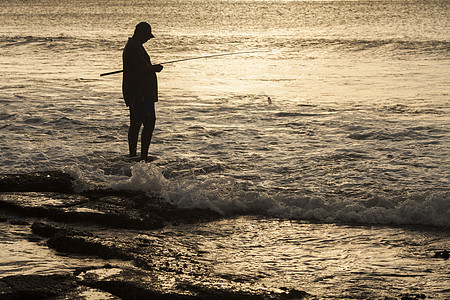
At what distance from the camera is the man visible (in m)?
8.17

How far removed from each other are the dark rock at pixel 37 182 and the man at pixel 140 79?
125 cm

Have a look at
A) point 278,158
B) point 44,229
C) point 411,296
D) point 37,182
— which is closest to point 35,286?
point 44,229

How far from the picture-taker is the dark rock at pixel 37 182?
733 centimetres

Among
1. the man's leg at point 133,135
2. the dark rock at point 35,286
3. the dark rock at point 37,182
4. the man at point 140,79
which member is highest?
the man at point 140,79

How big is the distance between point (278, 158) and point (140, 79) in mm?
2094

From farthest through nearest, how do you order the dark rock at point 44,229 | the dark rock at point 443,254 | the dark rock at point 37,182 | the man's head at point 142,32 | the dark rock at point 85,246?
the man's head at point 142,32 → the dark rock at point 37,182 → the dark rock at point 44,229 → the dark rock at point 443,254 → the dark rock at point 85,246

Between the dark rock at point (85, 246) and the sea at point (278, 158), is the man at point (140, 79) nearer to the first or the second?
the sea at point (278, 158)

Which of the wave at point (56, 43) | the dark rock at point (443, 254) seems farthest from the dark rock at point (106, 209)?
the wave at point (56, 43)

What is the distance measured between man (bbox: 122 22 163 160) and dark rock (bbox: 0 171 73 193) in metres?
1.25

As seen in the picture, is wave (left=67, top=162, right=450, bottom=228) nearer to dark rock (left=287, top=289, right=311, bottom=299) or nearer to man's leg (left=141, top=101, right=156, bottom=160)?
man's leg (left=141, top=101, right=156, bottom=160)

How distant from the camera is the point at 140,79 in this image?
27.2 ft

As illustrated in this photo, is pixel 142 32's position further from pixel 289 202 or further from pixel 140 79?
pixel 289 202

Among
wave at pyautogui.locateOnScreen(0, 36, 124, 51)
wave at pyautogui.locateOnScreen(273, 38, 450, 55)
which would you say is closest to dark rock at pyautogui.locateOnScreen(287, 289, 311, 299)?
wave at pyautogui.locateOnScreen(273, 38, 450, 55)

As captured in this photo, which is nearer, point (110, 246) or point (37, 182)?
point (110, 246)
